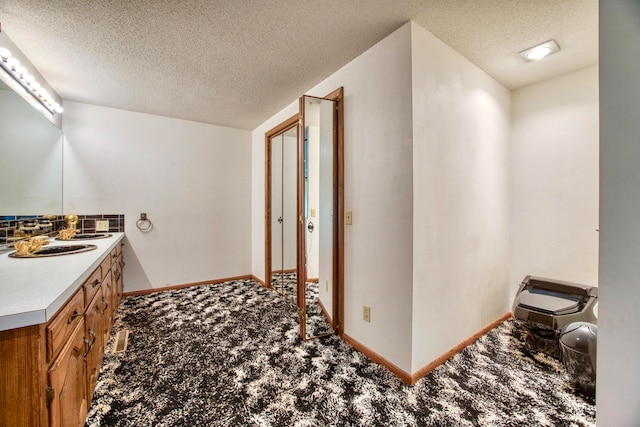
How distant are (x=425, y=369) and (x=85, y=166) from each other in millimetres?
4084

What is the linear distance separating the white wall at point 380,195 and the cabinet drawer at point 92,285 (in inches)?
66.1

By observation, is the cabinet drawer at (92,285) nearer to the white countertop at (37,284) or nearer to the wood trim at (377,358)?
the white countertop at (37,284)

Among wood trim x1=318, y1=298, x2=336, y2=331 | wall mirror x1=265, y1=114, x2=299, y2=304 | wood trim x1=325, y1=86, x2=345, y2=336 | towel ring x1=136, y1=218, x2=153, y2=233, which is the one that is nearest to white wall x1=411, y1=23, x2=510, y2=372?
wood trim x1=325, y1=86, x2=345, y2=336

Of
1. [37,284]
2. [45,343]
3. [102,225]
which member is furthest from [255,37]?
[102,225]

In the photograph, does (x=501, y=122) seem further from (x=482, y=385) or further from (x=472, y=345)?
(x=482, y=385)

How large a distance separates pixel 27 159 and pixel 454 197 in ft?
11.9

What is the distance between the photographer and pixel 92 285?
1.58 metres

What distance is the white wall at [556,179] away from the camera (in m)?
2.35

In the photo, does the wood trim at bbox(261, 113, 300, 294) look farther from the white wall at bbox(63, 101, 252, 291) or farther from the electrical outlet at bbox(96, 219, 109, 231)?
the electrical outlet at bbox(96, 219, 109, 231)

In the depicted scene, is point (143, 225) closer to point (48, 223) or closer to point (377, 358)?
point (48, 223)

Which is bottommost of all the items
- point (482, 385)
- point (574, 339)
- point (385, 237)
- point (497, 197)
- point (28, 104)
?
point (482, 385)

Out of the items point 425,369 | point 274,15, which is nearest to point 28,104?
point 274,15

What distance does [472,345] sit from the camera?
87.0 inches

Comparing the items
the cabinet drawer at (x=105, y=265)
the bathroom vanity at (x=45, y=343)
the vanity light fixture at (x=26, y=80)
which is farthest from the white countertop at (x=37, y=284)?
the vanity light fixture at (x=26, y=80)
